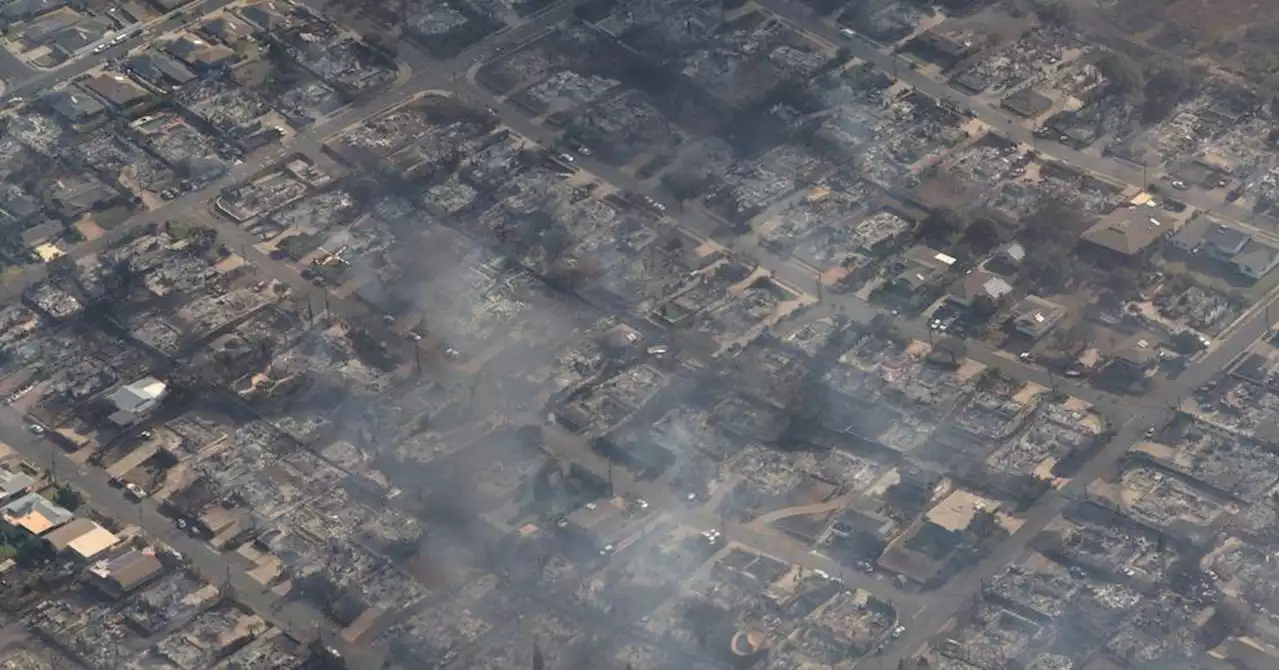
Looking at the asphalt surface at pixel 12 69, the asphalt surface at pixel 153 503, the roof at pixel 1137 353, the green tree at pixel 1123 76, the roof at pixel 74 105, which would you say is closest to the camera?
the asphalt surface at pixel 153 503

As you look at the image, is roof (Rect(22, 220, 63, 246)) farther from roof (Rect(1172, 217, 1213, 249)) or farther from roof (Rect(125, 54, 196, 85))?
roof (Rect(1172, 217, 1213, 249))

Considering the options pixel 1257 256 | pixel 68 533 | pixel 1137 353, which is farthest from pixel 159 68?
pixel 1257 256

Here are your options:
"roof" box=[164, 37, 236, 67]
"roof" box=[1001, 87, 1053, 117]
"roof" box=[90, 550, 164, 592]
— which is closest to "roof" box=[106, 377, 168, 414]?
"roof" box=[90, 550, 164, 592]

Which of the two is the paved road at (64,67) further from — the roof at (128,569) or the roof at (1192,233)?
the roof at (1192,233)

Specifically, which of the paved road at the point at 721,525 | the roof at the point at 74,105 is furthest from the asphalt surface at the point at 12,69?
the paved road at the point at 721,525

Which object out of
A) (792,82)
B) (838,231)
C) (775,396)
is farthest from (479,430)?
(792,82)
